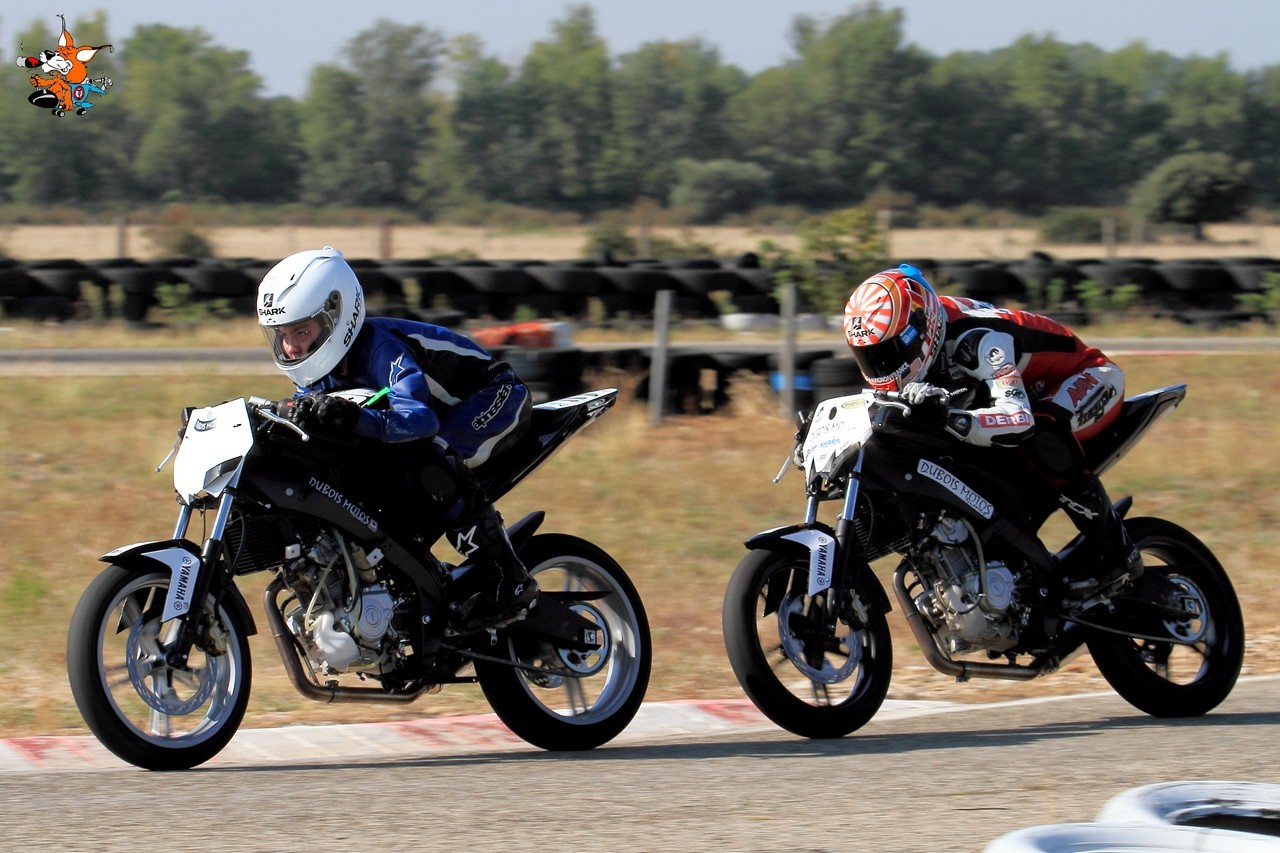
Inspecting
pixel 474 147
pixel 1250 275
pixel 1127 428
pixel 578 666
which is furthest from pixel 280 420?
pixel 474 147

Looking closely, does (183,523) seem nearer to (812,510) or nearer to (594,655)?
(594,655)

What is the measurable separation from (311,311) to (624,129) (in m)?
85.5

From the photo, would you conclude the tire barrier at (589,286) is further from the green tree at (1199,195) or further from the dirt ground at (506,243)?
the green tree at (1199,195)

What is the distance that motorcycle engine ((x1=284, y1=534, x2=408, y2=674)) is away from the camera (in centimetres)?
558

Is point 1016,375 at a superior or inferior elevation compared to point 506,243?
inferior

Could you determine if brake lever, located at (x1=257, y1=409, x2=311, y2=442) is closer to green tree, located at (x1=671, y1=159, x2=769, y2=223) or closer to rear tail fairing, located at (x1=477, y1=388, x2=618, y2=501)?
rear tail fairing, located at (x1=477, y1=388, x2=618, y2=501)

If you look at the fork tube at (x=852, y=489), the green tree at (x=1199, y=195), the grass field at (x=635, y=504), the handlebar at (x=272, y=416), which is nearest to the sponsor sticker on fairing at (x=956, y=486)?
the fork tube at (x=852, y=489)

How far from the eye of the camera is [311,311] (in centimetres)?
575

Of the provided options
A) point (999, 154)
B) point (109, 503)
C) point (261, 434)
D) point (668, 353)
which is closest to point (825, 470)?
point (261, 434)

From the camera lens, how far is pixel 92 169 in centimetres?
7488

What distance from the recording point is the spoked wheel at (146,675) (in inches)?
202

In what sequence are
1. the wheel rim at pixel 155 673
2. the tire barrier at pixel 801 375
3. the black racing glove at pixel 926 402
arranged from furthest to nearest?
1. the tire barrier at pixel 801 375
2. the black racing glove at pixel 926 402
3. the wheel rim at pixel 155 673

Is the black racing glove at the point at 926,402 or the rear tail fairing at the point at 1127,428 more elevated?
the black racing glove at the point at 926,402

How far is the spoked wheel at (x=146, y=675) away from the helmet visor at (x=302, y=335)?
0.98 metres
